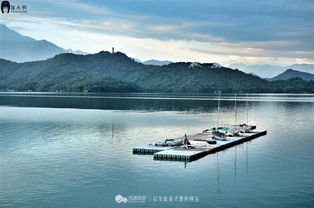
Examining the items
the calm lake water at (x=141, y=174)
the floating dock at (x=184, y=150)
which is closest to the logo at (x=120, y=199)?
the calm lake water at (x=141, y=174)

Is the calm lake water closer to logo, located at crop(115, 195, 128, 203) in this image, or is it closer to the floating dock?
logo, located at crop(115, 195, 128, 203)

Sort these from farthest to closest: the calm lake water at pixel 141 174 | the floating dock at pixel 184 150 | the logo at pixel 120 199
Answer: the floating dock at pixel 184 150, the calm lake water at pixel 141 174, the logo at pixel 120 199

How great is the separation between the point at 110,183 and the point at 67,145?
84.5 feet

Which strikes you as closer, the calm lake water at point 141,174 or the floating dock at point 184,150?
the calm lake water at point 141,174

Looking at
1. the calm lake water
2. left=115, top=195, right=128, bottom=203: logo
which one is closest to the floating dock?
the calm lake water

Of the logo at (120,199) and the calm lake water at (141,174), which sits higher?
the calm lake water at (141,174)

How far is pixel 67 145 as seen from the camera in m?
66.2

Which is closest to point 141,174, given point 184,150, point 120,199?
point 120,199

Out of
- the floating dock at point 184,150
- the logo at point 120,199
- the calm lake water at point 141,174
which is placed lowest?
the logo at point 120,199

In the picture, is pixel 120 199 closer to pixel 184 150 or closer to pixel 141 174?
pixel 141 174

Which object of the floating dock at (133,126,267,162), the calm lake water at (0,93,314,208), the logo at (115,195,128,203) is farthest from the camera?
the floating dock at (133,126,267,162)

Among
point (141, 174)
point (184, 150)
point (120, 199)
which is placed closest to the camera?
point (120, 199)

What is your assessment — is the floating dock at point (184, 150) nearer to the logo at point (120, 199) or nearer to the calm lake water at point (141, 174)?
the calm lake water at point (141, 174)

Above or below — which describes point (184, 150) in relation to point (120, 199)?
above
